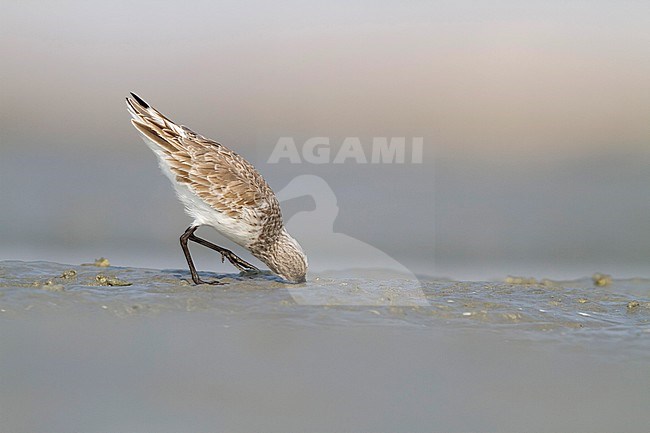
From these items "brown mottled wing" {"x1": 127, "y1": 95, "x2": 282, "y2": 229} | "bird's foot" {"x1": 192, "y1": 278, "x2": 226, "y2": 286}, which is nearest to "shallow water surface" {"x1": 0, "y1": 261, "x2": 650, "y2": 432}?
"bird's foot" {"x1": 192, "y1": 278, "x2": 226, "y2": 286}

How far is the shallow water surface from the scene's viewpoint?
411 centimetres

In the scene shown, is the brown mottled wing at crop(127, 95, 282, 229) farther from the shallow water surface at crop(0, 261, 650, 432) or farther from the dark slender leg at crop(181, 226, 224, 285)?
the shallow water surface at crop(0, 261, 650, 432)

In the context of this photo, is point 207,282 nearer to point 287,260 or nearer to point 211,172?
point 287,260

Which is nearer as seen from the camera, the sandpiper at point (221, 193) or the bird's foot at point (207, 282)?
the bird's foot at point (207, 282)

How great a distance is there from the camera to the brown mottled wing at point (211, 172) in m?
6.84

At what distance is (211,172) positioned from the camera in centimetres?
688

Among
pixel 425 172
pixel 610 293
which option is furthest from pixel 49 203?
pixel 610 293

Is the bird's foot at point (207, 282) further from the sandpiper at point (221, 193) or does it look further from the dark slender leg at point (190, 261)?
the sandpiper at point (221, 193)

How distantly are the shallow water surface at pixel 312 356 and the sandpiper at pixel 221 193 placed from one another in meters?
0.36

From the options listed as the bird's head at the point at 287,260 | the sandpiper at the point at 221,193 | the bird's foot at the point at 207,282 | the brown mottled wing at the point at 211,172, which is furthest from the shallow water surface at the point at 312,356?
the brown mottled wing at the point at 211,172

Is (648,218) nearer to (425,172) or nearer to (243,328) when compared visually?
(425,172)

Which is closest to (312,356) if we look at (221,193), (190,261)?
(190,261)

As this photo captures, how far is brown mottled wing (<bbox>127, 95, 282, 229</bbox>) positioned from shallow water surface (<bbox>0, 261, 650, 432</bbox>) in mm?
631

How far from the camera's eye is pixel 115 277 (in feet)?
22.2
